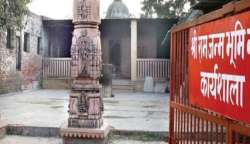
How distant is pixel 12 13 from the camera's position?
9.59 m

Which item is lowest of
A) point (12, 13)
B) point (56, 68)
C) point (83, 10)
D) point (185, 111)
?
point (185, 111)

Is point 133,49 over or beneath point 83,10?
beneath

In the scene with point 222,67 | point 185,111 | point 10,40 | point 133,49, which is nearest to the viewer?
point 222,67

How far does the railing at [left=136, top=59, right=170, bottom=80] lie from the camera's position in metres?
21.8

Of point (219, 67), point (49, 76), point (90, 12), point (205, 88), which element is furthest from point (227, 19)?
point (49, 76)

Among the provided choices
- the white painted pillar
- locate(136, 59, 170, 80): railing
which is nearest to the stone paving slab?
the white painted pillar

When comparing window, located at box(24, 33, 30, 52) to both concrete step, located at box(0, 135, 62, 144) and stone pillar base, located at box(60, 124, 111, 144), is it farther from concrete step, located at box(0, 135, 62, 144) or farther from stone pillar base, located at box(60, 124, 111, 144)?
stone pillar base, located at box(60, 124, 111, 144)

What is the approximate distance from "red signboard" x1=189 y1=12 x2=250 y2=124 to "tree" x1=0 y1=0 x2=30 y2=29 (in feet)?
20.7

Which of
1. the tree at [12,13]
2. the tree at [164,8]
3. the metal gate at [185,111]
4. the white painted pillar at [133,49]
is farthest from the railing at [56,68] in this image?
the metal gate at [185,111]

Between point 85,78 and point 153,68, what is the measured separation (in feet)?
48.9

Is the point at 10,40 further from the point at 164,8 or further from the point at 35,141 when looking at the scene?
the point at 164,8

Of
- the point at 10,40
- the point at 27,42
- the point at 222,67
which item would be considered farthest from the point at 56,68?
the point at 222,67

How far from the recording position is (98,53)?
7.06m

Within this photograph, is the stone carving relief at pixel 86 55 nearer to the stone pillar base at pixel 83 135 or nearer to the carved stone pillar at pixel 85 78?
the carved stone pillar at pixel 85 78
